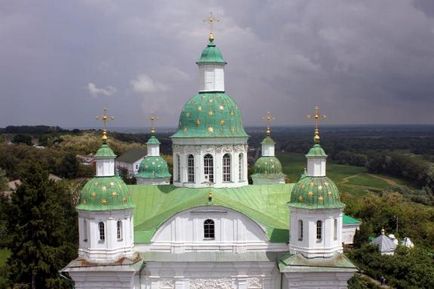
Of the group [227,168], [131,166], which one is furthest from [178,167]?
[131,166]

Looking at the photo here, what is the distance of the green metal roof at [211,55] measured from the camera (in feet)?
78.6

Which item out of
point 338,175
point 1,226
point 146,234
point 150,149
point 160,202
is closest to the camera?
point 146,234

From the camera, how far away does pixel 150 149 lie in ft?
110

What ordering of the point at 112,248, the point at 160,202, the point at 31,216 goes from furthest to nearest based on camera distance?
the point at 31,216
the point at 160,202
the point at 112,248

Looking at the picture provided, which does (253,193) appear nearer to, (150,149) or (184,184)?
(184,184)

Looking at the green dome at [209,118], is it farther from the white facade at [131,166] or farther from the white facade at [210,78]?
the white facade at [131,166]

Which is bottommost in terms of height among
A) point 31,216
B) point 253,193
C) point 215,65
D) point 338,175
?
point 338,175

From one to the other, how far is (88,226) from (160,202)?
4.45m

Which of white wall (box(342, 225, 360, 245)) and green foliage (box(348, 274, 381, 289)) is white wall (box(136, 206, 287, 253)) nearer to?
green foliage (box(348, 274, 381, 289))

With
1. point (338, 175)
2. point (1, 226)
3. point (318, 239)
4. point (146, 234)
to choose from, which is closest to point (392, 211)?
point (318, 239)

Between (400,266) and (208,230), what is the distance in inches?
479

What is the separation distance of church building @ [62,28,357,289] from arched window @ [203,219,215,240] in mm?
42

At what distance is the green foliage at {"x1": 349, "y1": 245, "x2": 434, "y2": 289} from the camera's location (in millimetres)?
24969

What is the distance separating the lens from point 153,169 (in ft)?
107
